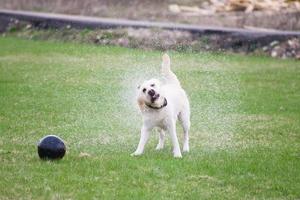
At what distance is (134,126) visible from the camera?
11.4 m

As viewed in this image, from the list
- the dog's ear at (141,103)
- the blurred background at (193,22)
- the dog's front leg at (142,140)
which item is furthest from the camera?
the blurred background at (193,22)

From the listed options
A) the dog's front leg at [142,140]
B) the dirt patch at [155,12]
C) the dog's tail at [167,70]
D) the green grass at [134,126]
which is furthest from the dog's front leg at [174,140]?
the dirt patch at [155,12]

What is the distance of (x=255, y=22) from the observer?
21672 mm

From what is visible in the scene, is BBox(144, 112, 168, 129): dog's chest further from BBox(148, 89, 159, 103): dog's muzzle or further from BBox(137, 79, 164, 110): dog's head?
BBox(148, 89, 159, 103): dog's muzzle

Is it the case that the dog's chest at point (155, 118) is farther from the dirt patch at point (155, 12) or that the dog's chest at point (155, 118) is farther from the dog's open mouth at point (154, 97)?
the dirt patch at point (155, 12)

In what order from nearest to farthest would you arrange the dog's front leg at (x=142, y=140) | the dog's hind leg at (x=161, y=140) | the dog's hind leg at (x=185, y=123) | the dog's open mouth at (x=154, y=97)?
the dog's open mouth at (x=154, y=97)
the dog's front leg at (x=142, y=140)
the dog's hind leg at (x=185, y=123)
the dog's hind leg at (x=161, y=140)

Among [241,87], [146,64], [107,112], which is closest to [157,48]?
[146,64]

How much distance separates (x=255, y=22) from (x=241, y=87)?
6795 mm

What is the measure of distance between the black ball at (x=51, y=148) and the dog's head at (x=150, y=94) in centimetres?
102

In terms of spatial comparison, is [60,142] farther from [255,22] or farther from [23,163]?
[255,22]

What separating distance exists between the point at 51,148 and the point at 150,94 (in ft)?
4.02

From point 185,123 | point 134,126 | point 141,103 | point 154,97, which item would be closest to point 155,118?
point 141,103

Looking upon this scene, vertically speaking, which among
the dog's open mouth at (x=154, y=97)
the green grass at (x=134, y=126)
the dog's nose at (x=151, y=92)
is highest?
the dog's nose at (x=151, y=92)

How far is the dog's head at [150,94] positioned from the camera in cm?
862
